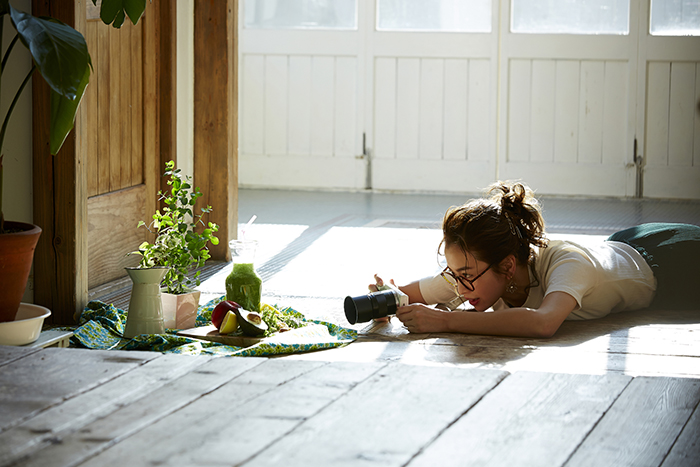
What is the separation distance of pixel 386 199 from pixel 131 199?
8.70 ft

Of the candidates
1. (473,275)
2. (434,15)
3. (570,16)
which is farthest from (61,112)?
(570,16)

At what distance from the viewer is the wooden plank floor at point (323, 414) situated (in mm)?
908

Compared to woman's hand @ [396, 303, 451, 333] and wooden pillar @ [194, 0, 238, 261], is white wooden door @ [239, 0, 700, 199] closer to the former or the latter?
wooden pillar @ [194, 0, 238, 261]

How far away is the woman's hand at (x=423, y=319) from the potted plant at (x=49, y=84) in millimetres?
905

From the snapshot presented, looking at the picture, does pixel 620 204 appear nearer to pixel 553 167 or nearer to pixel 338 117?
pixel 553 167

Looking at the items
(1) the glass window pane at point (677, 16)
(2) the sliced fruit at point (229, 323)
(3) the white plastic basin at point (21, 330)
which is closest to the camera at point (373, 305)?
(2) the sliced fruit at point (229, 323)

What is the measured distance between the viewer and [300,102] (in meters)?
5.96

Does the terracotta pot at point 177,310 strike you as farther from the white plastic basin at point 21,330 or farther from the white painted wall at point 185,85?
the white painted wall at point 185,85

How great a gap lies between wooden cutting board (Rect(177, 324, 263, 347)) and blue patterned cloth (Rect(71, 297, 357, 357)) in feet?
0.06

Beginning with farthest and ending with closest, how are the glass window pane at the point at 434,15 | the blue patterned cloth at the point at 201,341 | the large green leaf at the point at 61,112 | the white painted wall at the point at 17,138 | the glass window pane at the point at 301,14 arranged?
the glass window pane at the point at 301,14 → the glass window pane at the point at 434,15 → the white painted wall at the point at 17,138 → the blue patterned cloth at the point at 201,341 → the large green leaf at the point at 61,112

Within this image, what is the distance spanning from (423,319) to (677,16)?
13.8 feet

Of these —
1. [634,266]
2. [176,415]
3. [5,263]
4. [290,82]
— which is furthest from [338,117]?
[176,415]

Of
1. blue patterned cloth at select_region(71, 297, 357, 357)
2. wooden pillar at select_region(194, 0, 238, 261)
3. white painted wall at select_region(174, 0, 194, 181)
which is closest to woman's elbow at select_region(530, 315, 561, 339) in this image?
blue patterned cloth at select_region(71, 297, 357, 357)

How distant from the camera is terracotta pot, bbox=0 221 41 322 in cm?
183
